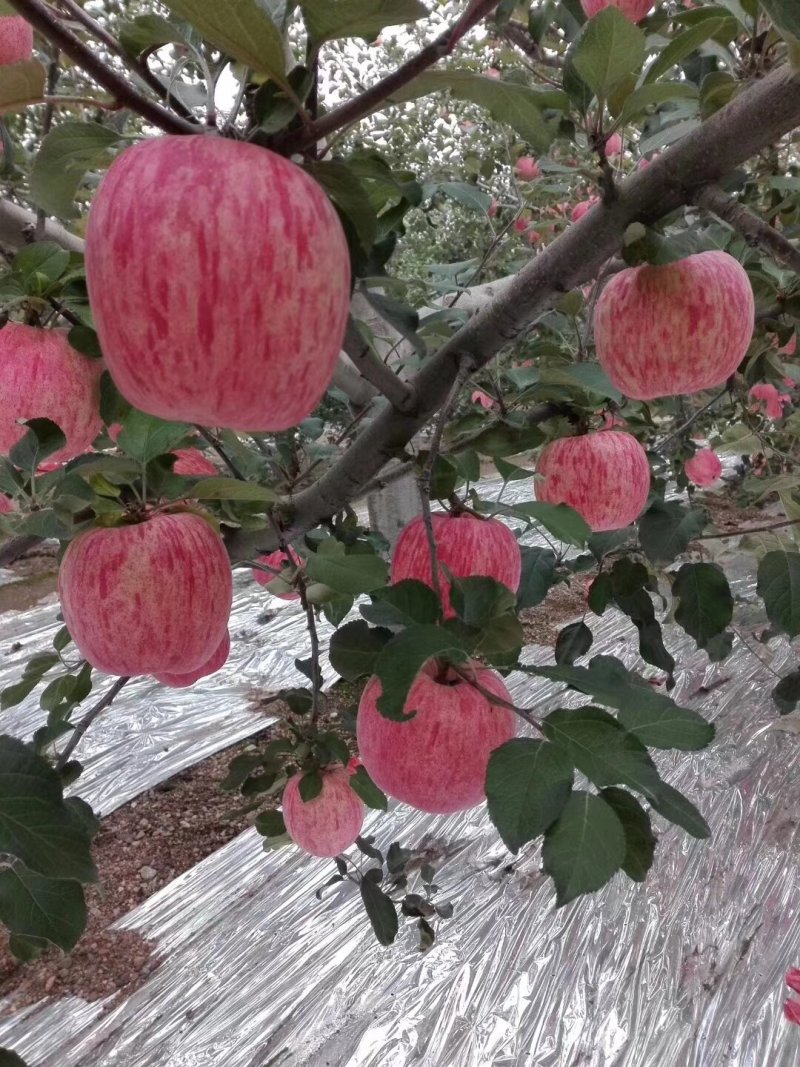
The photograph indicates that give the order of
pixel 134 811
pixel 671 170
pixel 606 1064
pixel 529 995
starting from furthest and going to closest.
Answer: pixel 134 811
pixel 529 995
pixel 606 1064
pixel 671 170

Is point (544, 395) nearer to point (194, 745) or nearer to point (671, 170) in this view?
point (671, 170)

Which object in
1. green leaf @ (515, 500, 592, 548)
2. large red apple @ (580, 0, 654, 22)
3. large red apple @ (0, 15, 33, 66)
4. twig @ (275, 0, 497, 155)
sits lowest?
green leaf @ (515, 500, 592, 548)

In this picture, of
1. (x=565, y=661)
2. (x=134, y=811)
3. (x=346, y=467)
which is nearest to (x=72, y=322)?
(x=346, y=467)

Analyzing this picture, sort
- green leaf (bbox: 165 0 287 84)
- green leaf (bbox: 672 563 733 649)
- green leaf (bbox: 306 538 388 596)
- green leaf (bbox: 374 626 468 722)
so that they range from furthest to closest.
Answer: green leaf (bbox: 672 563 733 649)
green leaf (bbox: 306 538 388 596)
green leaf (bbox: 374 626 468 722)
green leaf (bbox: 165 0 287 84)

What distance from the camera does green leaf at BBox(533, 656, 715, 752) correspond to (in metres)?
0.47

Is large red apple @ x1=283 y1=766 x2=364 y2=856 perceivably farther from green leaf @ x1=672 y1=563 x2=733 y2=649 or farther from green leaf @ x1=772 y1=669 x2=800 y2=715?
green leaf @ x1=772 y1=669 x2=800 y2=715

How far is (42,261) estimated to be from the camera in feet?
2.04

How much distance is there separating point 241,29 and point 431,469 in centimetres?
27

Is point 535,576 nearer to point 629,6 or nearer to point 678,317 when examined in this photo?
point 678,317

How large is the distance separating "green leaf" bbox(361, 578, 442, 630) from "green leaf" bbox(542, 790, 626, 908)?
0.48 ft

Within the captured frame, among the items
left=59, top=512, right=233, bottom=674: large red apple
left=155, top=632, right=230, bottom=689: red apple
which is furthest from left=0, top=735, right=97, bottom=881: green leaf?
left=155, top=632, right=230, bottom=689: red apple

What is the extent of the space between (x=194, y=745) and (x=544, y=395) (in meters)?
2.02

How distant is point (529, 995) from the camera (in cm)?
152

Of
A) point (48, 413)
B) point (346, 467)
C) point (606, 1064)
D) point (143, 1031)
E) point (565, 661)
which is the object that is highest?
point (48, 413)
